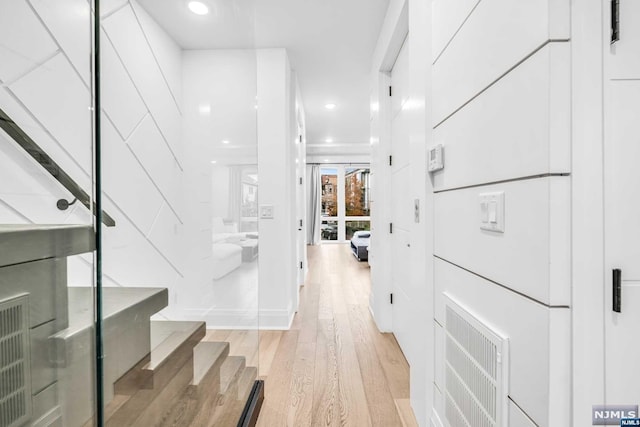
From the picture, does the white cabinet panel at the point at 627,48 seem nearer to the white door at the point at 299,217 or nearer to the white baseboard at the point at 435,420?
the white baseboard at the point at 435,420

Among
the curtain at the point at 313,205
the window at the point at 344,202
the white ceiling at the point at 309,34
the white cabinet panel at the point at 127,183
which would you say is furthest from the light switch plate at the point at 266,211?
the window at the point at 344,202

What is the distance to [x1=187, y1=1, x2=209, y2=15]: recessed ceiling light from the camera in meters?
1.25

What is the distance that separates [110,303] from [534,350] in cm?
99

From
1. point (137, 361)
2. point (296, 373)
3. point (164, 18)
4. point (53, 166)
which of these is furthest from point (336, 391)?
point (164, 18)

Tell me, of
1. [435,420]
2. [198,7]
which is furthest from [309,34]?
[435,420]

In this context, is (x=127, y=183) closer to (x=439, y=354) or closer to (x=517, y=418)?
(x=517, y=418)

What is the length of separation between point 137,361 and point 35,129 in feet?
1.98

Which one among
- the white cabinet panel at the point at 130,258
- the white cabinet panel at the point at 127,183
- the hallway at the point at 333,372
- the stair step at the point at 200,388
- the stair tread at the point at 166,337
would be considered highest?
the white cabinet panel at the point at 127,183

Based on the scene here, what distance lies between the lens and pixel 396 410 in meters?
1.76

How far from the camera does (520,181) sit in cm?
80

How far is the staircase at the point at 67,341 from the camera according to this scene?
51cm

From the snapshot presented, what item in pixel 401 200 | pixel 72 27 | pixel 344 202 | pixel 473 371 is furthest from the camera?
pixel 344 202

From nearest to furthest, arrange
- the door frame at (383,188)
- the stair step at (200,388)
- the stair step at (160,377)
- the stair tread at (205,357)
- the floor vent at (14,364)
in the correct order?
1. the floor vent at (14,364)
2. the stair step at (160,377)
3. the stair step at (200,388)
4. the stair tread at (205,357)
5. the door frame at (383,188)

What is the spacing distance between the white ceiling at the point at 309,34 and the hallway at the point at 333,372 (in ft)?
6.07
